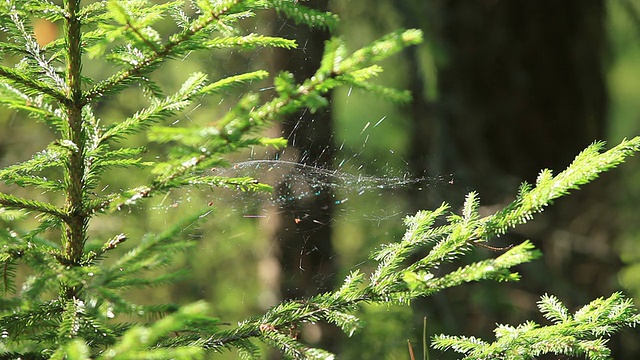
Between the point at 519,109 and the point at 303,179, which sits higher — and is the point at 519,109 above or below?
above

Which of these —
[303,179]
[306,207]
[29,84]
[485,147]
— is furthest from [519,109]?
[29,84]

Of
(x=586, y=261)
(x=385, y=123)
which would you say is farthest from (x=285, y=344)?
(x=385, y=123)

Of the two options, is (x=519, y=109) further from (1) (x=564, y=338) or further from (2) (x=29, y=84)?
(2) (x=29, y=84)

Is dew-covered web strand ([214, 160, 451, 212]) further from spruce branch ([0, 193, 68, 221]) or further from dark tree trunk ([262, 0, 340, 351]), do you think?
spruce branch ([0, 193, 68, 221])

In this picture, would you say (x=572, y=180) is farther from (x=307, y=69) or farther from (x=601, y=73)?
(x=601, y=73)

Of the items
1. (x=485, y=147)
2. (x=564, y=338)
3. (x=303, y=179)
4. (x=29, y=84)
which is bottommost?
(x=564, y=338)

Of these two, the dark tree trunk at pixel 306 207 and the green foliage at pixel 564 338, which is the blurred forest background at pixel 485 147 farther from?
the green foliage at pixel 564 338
